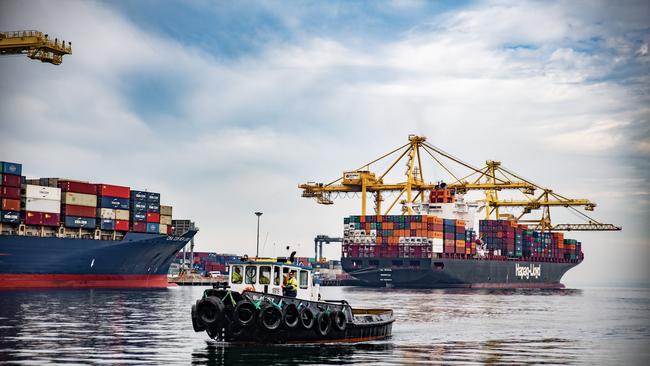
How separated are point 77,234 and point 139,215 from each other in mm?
9775

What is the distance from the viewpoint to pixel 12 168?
8262 cm

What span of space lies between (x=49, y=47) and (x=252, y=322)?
143 ft

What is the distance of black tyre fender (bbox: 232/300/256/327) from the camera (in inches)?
1273

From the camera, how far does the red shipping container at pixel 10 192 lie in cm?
8231

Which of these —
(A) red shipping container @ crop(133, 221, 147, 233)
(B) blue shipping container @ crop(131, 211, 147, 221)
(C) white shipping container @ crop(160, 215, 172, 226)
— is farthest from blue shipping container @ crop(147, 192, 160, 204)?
(A) red shipping container @ crop(133, 221, 147, 233)

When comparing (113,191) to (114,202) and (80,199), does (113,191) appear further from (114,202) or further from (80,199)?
(80,199)

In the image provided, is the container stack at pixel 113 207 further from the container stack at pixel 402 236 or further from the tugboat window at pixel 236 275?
the tugboat window at pixel 236 275

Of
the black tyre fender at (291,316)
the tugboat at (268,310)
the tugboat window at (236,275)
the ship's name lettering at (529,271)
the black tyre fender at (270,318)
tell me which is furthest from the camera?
the ship's name lettering at (529,271)

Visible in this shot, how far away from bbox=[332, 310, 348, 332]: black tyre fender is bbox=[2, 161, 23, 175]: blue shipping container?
58.1 m

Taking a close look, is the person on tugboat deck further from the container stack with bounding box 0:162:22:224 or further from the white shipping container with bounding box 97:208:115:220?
the white shipping container with bounding box 97:208:115:220

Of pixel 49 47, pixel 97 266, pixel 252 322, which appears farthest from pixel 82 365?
pixel 97 266

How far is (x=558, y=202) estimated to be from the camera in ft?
514

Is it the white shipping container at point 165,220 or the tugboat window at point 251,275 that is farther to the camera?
the white shipping container at point 165,220

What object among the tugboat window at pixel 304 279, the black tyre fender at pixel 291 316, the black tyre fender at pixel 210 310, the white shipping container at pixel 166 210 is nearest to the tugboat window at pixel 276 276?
the tugboat window at pixel 304 279
